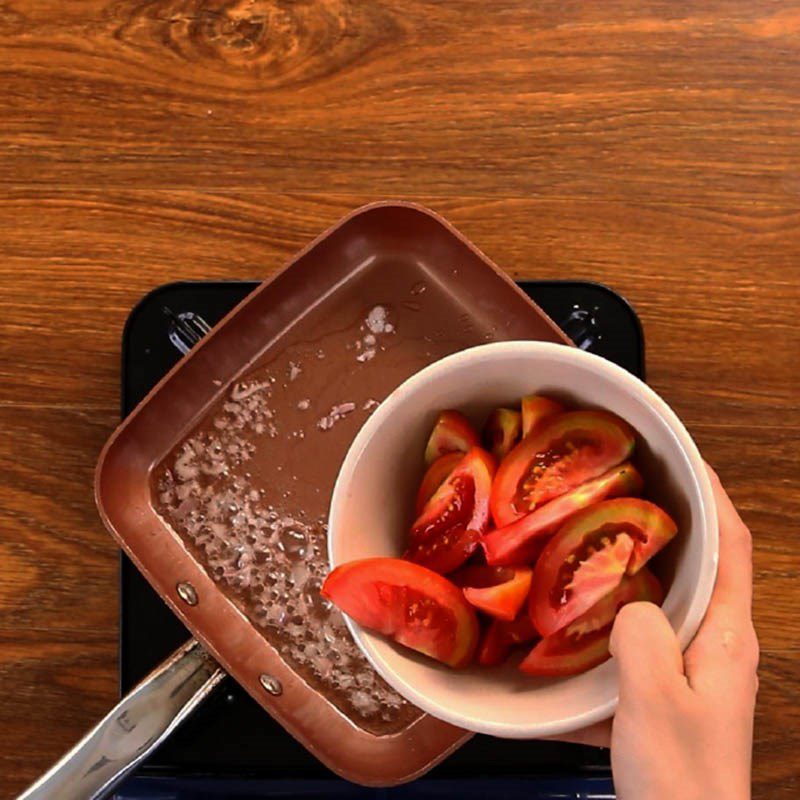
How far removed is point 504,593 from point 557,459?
0.07 meters

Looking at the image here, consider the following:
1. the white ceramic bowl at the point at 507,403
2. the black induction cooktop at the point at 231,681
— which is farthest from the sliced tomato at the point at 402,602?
the black induction cooktop at the point at 231,681

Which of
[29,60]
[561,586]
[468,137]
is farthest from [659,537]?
[29,60]

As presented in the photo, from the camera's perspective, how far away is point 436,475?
21.5 inches

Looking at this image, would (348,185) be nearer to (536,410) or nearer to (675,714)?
(536,410)

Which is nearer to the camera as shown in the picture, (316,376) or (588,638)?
(588,638)

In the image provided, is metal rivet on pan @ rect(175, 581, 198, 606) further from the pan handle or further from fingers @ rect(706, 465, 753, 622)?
fingers @ rect(706, 465, 753, 622)

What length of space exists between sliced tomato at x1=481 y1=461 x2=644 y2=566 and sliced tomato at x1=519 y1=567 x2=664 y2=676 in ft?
0.13

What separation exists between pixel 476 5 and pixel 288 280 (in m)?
0.29

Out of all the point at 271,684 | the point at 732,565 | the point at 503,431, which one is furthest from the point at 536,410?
the point at 271,684

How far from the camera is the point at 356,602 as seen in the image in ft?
1.65

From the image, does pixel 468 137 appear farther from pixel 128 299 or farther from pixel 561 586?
pixel 561 586

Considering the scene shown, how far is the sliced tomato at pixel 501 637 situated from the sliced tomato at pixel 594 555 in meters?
0.02

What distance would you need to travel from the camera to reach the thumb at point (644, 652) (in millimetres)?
457

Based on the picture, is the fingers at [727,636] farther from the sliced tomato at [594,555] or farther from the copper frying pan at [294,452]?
the copper frying pan at [294,452]
